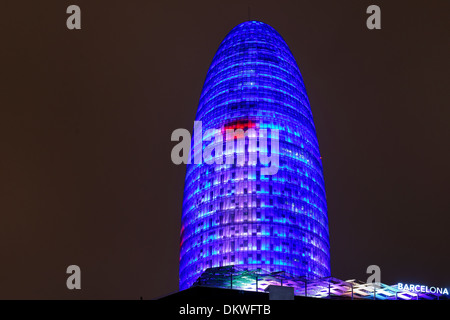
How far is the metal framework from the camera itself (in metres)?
110

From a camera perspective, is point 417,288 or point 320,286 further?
point 417,288

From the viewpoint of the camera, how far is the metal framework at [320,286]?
110m

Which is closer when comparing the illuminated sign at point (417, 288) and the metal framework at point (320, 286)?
the metal framework at point (320, 286)

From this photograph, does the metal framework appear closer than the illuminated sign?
Yes

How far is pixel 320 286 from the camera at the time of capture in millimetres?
111125
